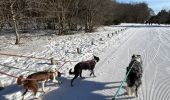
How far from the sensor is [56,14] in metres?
36.3

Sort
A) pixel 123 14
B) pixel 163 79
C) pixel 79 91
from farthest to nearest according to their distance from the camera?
pixel 123 14
pixel 163 79
pixel 79 91

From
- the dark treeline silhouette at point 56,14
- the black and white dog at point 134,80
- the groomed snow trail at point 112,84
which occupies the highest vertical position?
the dark treeline silhouette at point 56,14

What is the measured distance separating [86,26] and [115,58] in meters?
27.0

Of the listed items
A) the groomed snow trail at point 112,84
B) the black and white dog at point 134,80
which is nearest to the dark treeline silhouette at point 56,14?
the groomed snow trail at point 112,84

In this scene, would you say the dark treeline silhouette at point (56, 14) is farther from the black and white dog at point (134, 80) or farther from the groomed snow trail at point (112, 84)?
the black and white dog at point (134, 80)

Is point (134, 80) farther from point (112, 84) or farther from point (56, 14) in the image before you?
point (56, 14)

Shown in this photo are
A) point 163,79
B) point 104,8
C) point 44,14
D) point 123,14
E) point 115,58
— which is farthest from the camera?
point 123,14

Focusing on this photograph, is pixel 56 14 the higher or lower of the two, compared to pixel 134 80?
higher

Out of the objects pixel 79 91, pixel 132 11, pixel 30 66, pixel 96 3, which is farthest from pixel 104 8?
pixel 132 11

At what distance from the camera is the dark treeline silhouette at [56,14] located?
28.2 m

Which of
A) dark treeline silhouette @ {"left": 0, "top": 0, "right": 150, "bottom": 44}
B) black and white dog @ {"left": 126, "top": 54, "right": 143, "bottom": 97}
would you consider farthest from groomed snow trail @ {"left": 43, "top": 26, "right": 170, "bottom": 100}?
dark treeline silhouette @ {"left": 0, "top": 0, "right": 150, "bottom": 44}

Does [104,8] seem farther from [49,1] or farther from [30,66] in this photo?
[30,66]

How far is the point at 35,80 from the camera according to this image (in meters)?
9.24

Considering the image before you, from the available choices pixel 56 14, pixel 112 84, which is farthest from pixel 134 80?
pixel 56 14
